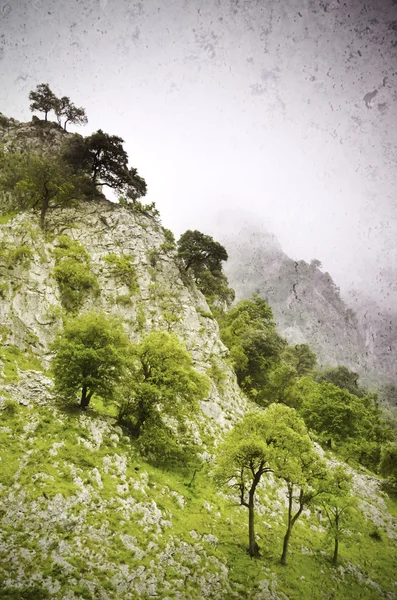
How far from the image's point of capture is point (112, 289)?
133ft

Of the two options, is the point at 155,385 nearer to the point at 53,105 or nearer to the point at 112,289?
the point at 112,289

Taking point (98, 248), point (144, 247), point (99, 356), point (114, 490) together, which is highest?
point (144, 247)

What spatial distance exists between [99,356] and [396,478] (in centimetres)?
4127

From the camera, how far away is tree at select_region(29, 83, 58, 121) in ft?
192

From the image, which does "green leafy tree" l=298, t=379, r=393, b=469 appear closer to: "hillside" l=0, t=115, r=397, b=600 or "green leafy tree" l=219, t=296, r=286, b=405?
"hillside" l=0, t=115, r=397, b=600

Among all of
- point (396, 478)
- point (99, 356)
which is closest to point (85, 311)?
point (99, 356)

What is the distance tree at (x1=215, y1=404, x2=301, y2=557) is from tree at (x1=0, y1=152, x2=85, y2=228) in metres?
38.1


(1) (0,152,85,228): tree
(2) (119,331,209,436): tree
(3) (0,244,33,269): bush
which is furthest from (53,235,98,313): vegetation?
(2) (119,331,209,436): tree

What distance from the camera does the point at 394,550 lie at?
1054 inches

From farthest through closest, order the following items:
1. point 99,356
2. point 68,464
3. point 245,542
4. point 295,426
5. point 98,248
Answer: point 98,248, point 99,356, point 295,426, point 245,542, point 68,464

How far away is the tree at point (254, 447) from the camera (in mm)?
19453

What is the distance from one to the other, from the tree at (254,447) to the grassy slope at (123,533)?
291 centimetres

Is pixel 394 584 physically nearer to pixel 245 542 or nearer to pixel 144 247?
pixel 245 542

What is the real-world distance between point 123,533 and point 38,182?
46.0 metres
